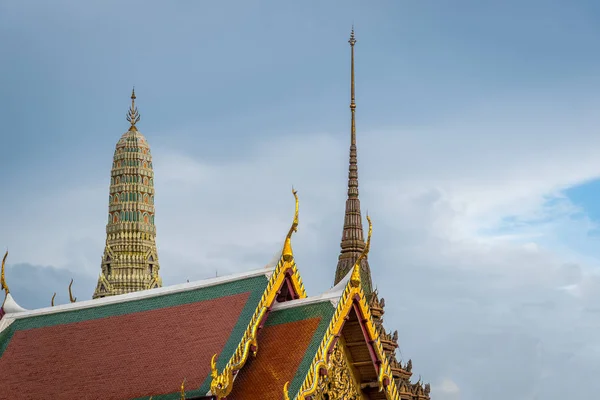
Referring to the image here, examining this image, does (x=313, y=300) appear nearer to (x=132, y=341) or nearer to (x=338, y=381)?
(x=338, y=381)

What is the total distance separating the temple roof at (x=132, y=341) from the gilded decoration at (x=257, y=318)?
19 cm

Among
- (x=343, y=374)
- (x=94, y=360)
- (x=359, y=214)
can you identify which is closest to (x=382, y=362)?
(x=343, y=374)

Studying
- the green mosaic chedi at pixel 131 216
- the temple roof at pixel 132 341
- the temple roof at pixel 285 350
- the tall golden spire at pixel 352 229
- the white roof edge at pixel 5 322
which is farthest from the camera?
the green mosaic chedi at pixel 131 216

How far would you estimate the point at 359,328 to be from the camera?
33.7 meters

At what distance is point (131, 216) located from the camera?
8069cm

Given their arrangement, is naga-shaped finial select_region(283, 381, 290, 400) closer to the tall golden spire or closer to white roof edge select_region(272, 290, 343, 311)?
white roof edge select_region(272, 290, 343, 311)

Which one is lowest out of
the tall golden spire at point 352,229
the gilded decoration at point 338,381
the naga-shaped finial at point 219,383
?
the naga-shaped finial at point 219,383

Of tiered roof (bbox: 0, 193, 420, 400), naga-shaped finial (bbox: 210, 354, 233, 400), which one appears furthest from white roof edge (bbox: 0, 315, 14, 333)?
naga-shaped finial (bbox: 210, 354, 233, 400)

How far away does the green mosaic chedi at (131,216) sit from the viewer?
7956 centimetres

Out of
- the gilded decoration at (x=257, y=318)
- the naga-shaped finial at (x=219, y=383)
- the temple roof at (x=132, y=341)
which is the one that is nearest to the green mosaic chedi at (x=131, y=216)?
the temple roof at (x=132, y=341)

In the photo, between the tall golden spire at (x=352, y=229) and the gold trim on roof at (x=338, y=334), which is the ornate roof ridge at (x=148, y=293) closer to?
the gold trim on roof at (x=338, y=334)

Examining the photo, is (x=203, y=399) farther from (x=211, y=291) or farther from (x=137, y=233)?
(x=137, y=233)

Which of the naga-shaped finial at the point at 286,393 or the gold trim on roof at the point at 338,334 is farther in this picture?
the gold trim on roof at the point at 338,334

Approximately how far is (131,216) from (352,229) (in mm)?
21549
